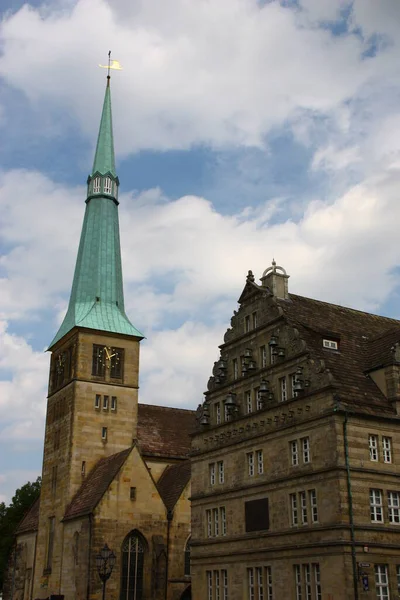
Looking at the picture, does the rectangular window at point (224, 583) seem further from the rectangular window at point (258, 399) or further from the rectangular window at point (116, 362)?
the rectangular window at point (116, 362)

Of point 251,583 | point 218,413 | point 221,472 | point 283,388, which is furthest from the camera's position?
point 218,413

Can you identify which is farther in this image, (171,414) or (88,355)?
(171,414)

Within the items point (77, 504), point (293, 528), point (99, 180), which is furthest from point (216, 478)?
point (99, 180)

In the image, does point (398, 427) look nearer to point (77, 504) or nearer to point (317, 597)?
point (317, 597)

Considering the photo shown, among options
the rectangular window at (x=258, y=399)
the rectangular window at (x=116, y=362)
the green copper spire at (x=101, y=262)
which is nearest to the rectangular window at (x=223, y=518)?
the rectangular window at (x=258, y=399)

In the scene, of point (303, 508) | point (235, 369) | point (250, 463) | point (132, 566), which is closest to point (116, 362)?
point (132, 566)

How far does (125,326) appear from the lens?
64750mm

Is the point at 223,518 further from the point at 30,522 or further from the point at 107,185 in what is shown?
the point at 107,185

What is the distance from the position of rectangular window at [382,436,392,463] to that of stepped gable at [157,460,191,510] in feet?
80.3

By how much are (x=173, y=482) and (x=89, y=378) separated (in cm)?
1046

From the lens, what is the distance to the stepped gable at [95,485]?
Result: 53588 mm

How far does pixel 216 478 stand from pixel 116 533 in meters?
13.6

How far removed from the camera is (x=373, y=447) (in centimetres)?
3494

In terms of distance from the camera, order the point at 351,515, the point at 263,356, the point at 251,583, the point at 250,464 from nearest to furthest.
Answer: the point at 351,515
the point at 251,583
the point at 250,464
the point at 263,356
